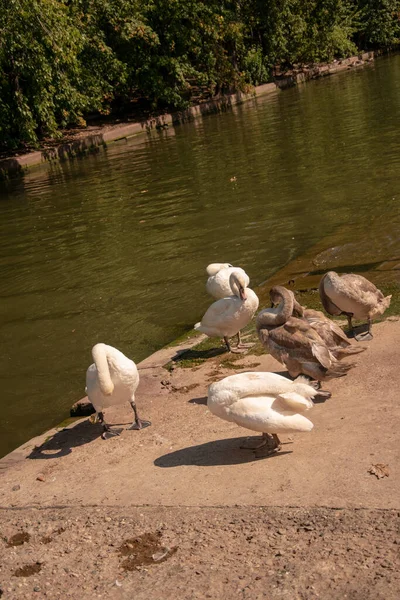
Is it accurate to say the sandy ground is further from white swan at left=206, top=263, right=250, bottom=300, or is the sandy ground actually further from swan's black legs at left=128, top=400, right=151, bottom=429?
white swan at left=206, top=263, right=250, bottom=300

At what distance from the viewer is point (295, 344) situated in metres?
6.79

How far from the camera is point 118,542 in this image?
5012 mm

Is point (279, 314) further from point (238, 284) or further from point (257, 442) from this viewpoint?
point (257, 442)

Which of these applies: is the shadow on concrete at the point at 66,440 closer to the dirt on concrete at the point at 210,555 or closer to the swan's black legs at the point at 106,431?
the swan's black legs at the point at 106,431

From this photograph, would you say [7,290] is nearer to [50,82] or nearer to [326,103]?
[50,82]

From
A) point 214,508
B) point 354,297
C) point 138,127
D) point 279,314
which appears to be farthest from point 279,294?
point 138,127

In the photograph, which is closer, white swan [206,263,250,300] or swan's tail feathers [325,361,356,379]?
swan's tail feathers [325,361,356,379]

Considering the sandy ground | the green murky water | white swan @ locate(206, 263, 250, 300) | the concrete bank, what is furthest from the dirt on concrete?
the concrete bank

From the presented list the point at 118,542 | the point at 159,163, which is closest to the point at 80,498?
the point at 118,542

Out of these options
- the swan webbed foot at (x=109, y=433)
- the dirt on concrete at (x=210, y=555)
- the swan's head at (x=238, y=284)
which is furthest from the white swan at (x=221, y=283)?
the dirt on concrete at (x=210, y=555)

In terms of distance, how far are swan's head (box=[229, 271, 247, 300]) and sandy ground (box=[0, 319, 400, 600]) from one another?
1581 millimetres

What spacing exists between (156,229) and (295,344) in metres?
9.65

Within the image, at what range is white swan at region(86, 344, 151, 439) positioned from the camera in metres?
6.76

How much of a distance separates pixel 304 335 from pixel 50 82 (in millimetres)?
25144
